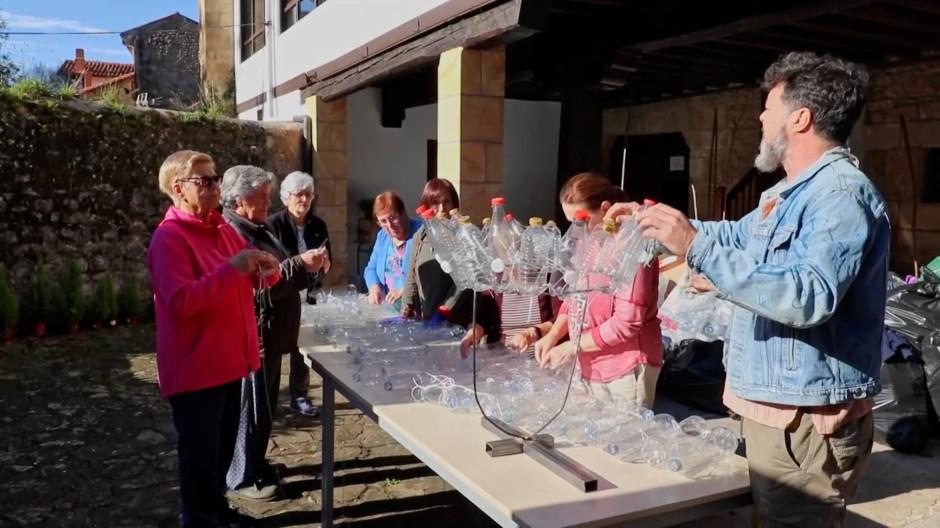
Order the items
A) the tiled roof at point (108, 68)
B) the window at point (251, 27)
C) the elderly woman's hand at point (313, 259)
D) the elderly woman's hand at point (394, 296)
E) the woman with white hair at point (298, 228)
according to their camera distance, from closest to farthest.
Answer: the elderly woman's hand at point (313, 259), the elderly woman's hand at point (394, 296), the woman with white hair at point (298, 228), the window at point (251, 27), the tiled roof at point (108, 68)

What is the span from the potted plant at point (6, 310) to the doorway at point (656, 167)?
7447 mm

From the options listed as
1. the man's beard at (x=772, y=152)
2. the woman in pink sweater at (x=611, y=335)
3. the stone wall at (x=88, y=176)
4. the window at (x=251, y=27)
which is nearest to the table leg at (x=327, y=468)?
the woman in pink sweater at (x=611, y=335)

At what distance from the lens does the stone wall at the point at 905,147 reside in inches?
253

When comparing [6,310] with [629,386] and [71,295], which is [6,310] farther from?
[629,386]

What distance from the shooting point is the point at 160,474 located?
3.61m

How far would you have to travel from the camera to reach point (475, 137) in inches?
186

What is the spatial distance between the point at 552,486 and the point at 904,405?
2915 millimetres

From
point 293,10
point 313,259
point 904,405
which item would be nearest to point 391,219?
point 313,259

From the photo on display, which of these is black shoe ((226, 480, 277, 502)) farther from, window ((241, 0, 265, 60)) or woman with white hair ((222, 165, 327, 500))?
window ((241, 0, 265, 60))

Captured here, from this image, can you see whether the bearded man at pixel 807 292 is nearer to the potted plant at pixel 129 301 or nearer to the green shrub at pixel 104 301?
the green shrub at pixel 104 301

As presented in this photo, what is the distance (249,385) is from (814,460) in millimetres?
2414

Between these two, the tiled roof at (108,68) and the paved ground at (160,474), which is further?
the tiled roof at (108,68)

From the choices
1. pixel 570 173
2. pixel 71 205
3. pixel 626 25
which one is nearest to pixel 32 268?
pixel 71 205

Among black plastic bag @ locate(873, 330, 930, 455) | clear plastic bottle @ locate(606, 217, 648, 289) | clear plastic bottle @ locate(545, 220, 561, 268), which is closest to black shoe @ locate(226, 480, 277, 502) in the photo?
clear plastic bottle @ locate(545, 220, 561, 268)
